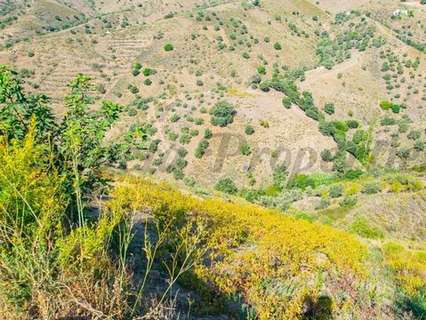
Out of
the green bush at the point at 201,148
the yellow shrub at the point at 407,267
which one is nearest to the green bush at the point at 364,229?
the yellow shrub at the point at 407,267

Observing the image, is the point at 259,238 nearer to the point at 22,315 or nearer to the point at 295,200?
the point at 22,315

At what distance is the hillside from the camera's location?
5203 millimetres

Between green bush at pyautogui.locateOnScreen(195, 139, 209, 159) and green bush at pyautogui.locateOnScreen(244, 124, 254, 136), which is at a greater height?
green bush at pyautogui.locateOnScreen(244, 124, 254, 136)

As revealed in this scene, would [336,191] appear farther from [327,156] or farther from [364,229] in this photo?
[327,156]

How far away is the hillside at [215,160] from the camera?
5.20m

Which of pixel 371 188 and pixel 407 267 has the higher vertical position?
pixel 407 267

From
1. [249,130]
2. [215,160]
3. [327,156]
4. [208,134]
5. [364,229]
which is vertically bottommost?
[215,160]

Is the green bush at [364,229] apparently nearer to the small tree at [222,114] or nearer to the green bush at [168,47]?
the small tree at [222,114]

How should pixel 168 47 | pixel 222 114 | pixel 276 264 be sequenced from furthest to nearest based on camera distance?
1. pixel 168 47
2. pixel 222 114
3. pixel 276 264

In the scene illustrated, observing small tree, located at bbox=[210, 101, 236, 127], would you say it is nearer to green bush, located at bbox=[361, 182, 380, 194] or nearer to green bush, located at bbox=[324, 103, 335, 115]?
green bush, located at bbox=[324, 103, 335, 115]

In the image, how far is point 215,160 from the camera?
51188mm

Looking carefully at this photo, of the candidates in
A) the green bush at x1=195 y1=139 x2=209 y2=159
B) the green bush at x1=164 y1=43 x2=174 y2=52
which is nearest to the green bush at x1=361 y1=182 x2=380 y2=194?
the green bush at x1=195 y1=139 x2=209 y2=159

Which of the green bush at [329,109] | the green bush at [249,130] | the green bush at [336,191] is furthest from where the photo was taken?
the green bush at [329,109]

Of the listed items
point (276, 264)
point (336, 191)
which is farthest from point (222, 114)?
point (276, 264)
